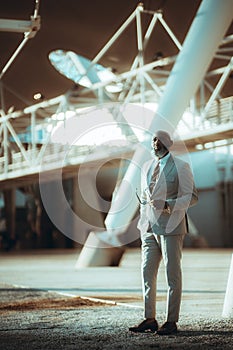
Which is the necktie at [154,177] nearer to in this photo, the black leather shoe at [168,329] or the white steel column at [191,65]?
the black leather shoe at [168,329]

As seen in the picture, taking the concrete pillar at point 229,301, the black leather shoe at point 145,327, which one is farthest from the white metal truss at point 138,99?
the black leather shoe at point 145,327

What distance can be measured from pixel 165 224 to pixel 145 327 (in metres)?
1.07

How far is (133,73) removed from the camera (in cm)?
2755

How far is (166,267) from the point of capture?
717 centimetres

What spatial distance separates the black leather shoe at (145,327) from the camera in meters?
7.16

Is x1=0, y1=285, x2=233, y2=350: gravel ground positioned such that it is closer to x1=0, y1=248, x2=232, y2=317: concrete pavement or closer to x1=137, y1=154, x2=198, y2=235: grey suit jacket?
x1=0, y1=248, x2=232, y2=317: concrete pavement

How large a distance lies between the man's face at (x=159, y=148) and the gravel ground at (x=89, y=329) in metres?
1.86

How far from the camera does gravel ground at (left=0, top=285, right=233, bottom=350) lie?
6406mm

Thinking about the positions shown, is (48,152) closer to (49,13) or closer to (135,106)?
(135,106)

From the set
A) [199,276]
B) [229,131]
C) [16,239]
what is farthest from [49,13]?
[16,239]

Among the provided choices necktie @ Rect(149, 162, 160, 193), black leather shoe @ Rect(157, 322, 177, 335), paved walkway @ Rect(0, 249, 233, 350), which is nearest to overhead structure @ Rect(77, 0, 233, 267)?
paved walkway @ Rect(0, 249, 233, 350)

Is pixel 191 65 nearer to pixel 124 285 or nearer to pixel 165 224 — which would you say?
pixel 124 285

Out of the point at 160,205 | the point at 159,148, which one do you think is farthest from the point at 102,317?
the point at 159,148

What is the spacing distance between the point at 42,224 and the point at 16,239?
3.85m
